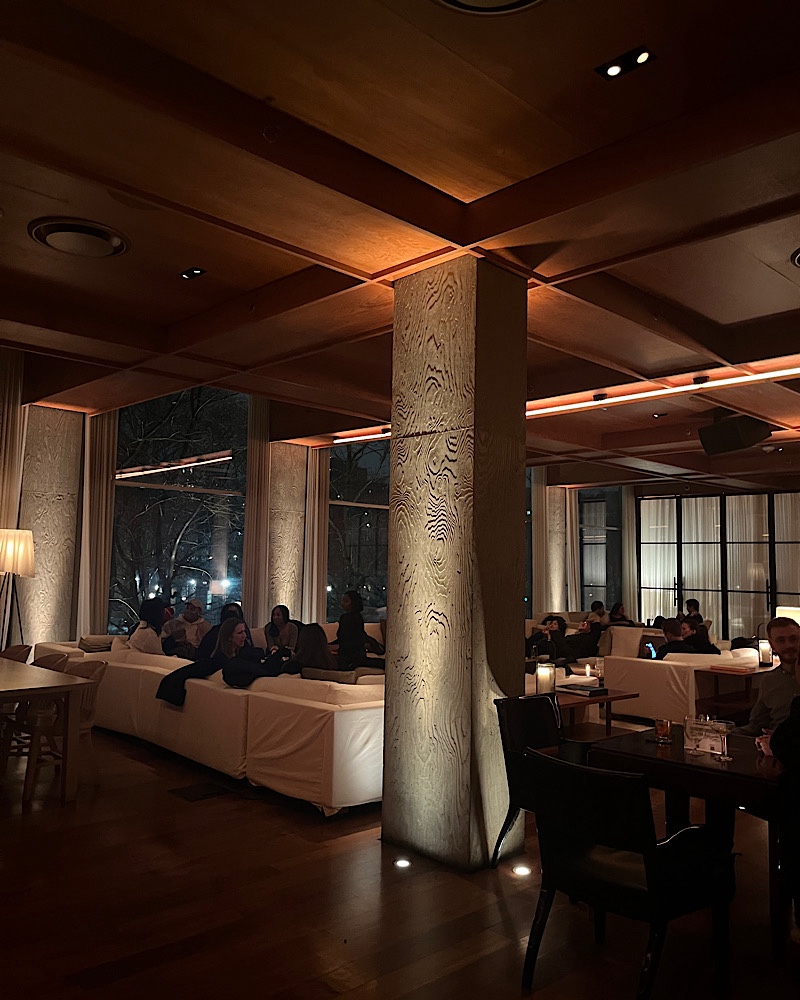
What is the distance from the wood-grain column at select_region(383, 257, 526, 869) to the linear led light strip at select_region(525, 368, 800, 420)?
2.39 m

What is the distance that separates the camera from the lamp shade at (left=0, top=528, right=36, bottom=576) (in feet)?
24.0

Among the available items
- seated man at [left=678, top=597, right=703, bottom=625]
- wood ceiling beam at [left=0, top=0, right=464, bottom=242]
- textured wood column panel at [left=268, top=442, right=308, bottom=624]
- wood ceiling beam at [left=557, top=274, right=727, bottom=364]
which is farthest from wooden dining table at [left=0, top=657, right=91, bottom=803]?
seated man at [left=678, top=597, right=703, bottom=625]

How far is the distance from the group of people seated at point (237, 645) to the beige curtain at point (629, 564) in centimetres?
806

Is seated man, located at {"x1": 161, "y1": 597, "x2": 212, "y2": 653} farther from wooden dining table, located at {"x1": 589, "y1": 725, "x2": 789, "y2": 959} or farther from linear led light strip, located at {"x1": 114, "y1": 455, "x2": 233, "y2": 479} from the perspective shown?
wooden dining table, located at {"x1": 589, "y1": 725, "x2": 789, "y2": 959}

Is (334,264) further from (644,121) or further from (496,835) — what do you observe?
(496,835)

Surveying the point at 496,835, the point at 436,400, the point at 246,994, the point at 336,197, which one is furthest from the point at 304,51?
the point at 496,835

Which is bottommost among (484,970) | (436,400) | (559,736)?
(484,970)

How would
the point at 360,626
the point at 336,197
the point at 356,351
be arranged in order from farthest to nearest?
the point at 360,626, the point at 356,351, the point at 336,197

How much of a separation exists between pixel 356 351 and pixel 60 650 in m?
4.06

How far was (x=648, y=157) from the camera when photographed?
3.67 metres

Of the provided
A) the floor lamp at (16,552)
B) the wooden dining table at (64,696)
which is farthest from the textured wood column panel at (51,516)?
the wooden dining table at (64,696)

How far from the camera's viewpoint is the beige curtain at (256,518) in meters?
11.7

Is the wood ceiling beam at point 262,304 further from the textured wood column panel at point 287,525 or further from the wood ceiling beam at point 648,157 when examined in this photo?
the textured wood column panel at point 287,525

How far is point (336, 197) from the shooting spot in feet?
13.0
